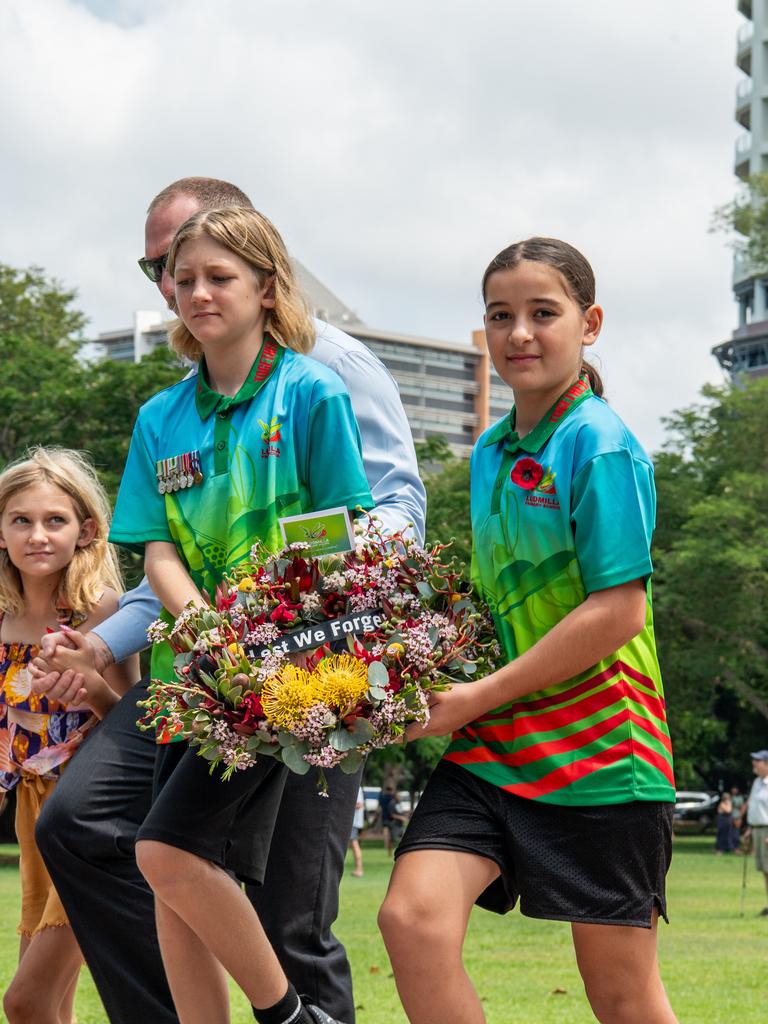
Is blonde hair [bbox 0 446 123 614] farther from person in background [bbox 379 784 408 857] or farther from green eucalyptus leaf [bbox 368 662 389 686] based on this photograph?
person in background [bbox 379 784 408 857]

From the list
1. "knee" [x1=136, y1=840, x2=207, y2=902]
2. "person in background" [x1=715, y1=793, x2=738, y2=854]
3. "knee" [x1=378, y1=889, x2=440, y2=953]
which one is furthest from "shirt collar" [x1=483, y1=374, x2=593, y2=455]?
"person in background" [x1=715, y1=793, x2=738, y2=854]

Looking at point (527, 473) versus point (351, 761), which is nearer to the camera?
point (351, 761)

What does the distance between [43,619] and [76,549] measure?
0.27 m

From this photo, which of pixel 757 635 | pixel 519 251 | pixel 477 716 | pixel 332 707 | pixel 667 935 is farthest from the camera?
pixel 757 635

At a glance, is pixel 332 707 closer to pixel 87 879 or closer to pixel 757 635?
pixel 87 879

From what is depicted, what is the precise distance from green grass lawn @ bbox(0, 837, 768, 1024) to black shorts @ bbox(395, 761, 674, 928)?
4.89 metres

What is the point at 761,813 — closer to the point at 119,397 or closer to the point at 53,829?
the point at 53,829

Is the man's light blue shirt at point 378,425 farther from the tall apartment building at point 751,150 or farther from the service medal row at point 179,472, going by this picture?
the tall apartment building at point 751,150

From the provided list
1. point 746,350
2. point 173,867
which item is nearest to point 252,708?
point 173,867

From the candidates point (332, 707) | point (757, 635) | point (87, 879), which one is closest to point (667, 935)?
point (87, 879)

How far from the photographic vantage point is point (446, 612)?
12.3 ft

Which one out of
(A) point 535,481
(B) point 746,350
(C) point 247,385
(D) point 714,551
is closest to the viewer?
(A) point 535,481

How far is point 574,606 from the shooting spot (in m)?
3.84

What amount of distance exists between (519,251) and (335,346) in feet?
2.72
